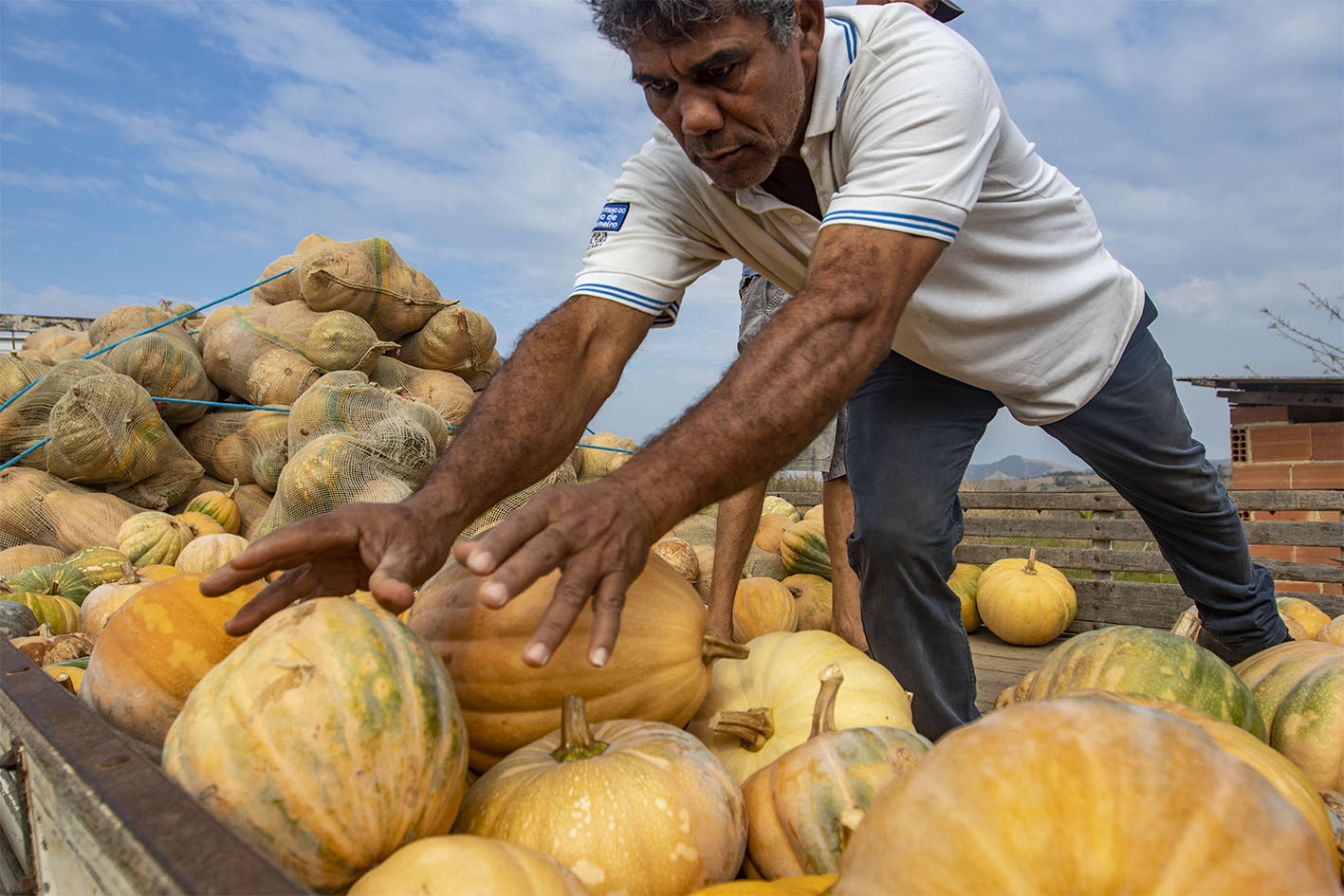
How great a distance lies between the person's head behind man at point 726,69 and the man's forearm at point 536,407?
1.56 ft

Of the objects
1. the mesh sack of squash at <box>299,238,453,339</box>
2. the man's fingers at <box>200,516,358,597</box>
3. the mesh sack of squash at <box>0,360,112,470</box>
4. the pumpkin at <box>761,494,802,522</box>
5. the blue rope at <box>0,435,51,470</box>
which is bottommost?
the pumpkin at <box>761,494,802,522</box>

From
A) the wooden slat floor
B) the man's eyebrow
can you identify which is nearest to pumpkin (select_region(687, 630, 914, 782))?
the man's eyebrow

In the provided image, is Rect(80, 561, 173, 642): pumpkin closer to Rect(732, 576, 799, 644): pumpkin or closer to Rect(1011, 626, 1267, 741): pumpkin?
Rect(732, 576, 799, 644): pumpkin

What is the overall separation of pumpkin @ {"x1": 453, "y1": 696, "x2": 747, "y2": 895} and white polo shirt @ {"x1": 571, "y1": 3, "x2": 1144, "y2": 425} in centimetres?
124

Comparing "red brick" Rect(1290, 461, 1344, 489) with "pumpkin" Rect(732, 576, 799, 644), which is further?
"red brick" Rect(1290, 461, 1344, 489)

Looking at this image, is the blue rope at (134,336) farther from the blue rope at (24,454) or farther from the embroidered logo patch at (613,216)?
the embroidered logo patch at (613,216)

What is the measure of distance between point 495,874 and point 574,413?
136cm

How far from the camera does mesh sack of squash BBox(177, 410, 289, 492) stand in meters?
6.54

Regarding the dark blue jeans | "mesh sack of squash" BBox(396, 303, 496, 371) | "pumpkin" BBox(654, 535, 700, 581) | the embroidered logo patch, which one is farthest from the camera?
"mesh sack of squash" BBox(396, 303, 496, 371)

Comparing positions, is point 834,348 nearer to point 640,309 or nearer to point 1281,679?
point 640,309

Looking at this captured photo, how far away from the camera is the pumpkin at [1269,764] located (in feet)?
A: 3.76

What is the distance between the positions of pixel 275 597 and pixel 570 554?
1.83 ft

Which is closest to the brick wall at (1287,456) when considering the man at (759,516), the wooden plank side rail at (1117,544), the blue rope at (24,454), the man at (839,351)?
the wooden plank side rail at (1117,544)

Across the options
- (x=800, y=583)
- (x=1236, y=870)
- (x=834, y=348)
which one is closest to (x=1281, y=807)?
(x=1236, y=870)
